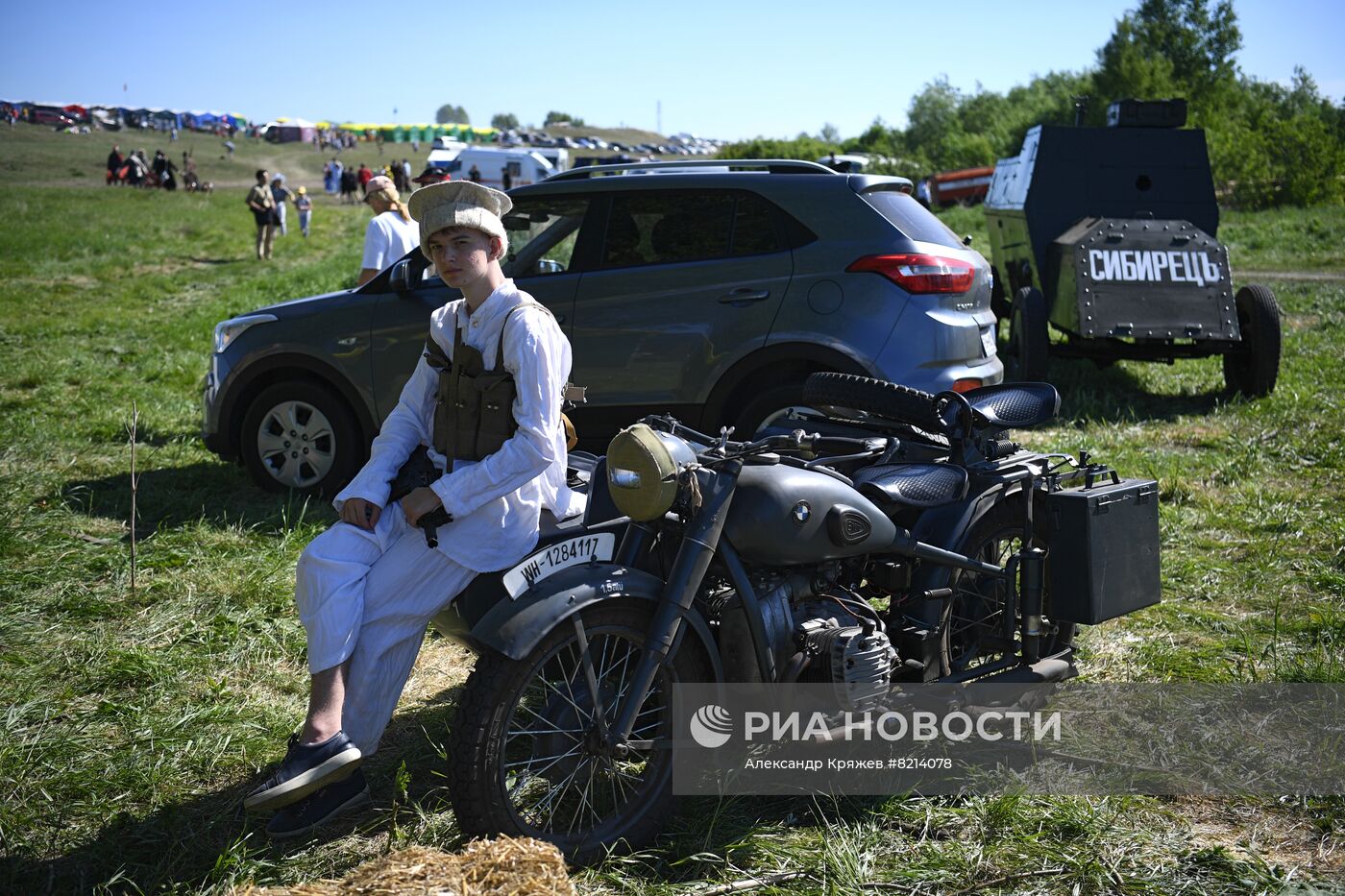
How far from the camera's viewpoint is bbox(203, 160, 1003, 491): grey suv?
20.6ft

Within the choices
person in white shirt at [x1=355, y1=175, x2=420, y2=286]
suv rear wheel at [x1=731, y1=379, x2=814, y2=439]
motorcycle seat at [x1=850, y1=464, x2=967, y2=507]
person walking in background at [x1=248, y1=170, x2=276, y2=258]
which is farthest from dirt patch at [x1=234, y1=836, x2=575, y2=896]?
person walking in background at [x1=248, y1=170, x2=276, y2=258]

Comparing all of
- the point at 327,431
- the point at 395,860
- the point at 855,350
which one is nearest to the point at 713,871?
the point at 395,860

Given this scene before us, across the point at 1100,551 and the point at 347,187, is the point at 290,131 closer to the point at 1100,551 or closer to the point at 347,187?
the point at 347,187

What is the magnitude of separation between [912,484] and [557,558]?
1.16 meters

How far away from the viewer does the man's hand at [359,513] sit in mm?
3354

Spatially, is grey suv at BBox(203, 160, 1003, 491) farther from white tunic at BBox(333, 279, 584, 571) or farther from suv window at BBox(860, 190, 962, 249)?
white tunic at BBox(333, 279, 584, 571)

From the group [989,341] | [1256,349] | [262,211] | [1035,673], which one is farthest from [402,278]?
[262,211]

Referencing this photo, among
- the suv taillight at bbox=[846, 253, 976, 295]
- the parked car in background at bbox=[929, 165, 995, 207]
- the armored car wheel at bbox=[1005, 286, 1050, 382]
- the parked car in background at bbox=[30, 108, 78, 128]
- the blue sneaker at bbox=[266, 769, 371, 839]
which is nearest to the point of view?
the blue sneaker at bbox=[266, 769, 371, 839]

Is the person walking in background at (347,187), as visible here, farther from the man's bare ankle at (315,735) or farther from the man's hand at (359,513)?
the man's bare ankle at (315,735)

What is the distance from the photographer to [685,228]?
670 cm

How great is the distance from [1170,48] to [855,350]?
67.0 metres

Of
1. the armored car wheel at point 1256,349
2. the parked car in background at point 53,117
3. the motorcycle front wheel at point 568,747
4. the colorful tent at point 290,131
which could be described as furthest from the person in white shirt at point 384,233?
the colorful tent at point 290,131

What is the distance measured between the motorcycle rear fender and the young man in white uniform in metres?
0.20

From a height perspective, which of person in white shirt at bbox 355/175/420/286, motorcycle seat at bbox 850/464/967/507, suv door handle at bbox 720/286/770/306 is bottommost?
motorcycle seat at bbox 850/464/967/507
